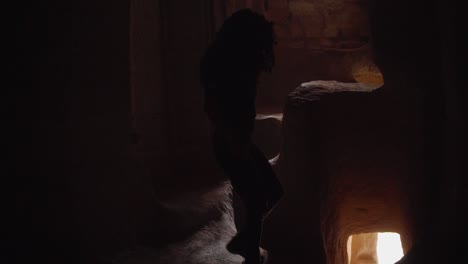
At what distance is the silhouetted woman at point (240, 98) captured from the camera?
279cm

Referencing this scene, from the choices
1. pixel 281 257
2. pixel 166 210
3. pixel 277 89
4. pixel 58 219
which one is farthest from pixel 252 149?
pixel 277 89

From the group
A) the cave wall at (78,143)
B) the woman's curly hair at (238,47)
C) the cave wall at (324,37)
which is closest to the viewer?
the woman's curly hair at (238,47)

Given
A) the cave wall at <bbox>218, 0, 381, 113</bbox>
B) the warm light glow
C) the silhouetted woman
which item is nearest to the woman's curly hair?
the silhouetted woman

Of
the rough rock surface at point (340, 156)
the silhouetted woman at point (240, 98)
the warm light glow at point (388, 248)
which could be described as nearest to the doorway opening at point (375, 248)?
the warm light glow at point (388, 248)

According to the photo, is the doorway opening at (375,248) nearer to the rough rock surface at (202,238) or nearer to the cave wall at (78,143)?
the rough rock surface at (202,238)

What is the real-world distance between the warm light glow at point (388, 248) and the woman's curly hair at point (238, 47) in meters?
9.04

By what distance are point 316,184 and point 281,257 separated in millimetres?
941

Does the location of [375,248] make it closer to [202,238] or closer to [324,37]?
[324,37]

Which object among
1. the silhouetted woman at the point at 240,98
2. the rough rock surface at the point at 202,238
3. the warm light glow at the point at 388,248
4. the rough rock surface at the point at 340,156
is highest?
the silhouetted woman at the point at 240,98

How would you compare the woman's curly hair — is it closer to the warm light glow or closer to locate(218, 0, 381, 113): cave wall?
locate(218, 0, 381, 113): cave wall

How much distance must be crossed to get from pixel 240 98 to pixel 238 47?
1.06 feet

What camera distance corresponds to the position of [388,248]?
35.7 feet

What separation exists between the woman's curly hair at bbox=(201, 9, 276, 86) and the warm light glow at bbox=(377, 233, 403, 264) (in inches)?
356

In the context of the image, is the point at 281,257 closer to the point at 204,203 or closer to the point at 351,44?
the point at 204,203
